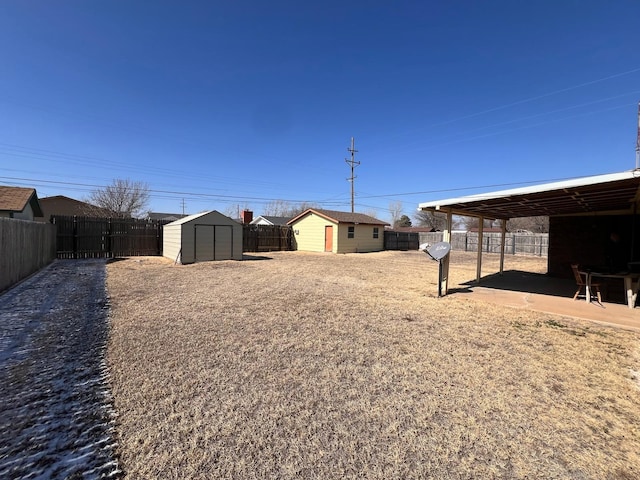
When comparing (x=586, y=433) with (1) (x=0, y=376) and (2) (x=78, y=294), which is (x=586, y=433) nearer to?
(1) (x=0, y=376)

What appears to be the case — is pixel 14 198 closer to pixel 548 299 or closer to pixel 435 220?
pixel 548 299

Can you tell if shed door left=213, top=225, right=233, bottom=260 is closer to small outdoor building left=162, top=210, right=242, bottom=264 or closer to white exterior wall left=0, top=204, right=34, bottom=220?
small outdoor building left=162, top=210, right=242, bottom=264

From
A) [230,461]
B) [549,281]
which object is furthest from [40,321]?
[549,281]

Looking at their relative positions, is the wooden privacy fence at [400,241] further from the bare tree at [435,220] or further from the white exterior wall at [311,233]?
the bare tree at [435,220]

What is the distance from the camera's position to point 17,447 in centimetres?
205

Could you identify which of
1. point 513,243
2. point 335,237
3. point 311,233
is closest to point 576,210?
point 335,237

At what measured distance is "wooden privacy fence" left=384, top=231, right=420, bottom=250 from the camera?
25859mm

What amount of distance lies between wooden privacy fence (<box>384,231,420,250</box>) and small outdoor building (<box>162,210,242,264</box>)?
14035 millimetres

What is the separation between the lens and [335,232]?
21281 mm

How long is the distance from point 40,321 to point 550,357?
23.4 ft

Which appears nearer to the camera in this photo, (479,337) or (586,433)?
(586,433)

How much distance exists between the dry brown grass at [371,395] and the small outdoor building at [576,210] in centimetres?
242

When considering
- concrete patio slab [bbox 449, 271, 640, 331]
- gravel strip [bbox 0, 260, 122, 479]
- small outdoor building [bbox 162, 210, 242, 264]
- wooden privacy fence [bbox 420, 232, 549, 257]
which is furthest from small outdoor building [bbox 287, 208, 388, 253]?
gravel strip [bbox 0, 260, 122, 479]

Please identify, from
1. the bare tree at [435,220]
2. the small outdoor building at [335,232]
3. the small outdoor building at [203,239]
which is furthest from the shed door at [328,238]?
the bare tree at [435,220]
